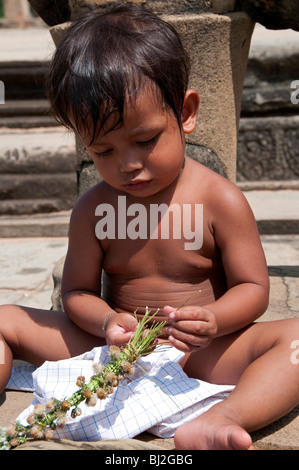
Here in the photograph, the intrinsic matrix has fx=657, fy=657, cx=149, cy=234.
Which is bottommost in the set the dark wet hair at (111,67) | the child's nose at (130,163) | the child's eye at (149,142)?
the child's nose at (130,163)

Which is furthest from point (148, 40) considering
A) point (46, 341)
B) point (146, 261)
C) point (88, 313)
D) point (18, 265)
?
point (18, 265)

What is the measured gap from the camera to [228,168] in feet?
8.39

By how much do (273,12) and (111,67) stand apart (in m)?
1.03

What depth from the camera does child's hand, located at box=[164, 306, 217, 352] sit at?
1.57 m

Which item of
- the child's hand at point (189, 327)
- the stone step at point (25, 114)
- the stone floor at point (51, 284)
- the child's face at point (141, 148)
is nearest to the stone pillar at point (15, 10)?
the stone step at point (25, 114)

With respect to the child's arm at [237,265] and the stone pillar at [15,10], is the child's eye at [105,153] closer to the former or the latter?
the child's arm at [237,265]

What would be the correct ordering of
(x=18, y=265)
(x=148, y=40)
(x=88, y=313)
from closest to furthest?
(x=148, y=40) < (x=88, y=313) < (x=18, y=265)

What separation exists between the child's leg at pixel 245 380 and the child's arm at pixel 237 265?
70 mm

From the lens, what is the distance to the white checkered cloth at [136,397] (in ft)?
5.22

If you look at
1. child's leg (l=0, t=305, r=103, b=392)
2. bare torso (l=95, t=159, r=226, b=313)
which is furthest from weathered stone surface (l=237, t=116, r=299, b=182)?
child's leg (l=0, t=305, r=103, b=392)

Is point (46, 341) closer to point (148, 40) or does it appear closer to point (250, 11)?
point (148, 40)

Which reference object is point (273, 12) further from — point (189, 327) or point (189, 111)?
point (189, 327)

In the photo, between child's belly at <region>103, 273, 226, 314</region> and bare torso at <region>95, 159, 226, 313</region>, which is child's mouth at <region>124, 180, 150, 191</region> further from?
child's belly at <region>103, 273, 226, 314</region>
